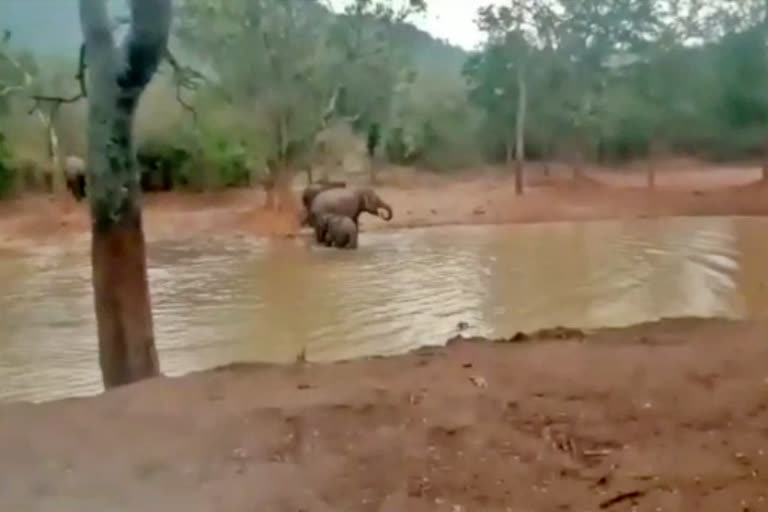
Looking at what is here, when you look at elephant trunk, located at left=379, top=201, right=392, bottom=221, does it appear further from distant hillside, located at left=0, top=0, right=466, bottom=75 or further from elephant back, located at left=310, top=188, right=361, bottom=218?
distant hillside, located at left=0, top=0, right=466, bottom=75

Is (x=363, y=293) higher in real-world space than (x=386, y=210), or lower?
lower

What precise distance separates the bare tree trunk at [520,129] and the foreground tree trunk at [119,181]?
7.84 meters

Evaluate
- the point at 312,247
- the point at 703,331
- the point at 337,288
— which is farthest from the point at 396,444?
the point at 312,247

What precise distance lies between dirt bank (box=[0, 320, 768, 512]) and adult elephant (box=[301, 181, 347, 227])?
665 centimetres

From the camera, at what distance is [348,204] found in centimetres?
901

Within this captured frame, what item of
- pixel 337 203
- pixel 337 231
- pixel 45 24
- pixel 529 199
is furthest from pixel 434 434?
pixel 529 199

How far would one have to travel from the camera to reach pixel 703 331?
314cm

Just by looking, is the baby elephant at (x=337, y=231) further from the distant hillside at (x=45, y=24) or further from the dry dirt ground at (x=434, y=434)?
the dry dirt ground at (x=434, y=434)

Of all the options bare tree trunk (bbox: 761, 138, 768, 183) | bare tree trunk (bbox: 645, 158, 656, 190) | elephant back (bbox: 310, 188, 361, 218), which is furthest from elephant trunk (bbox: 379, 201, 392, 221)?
bare tree trunk (bbox: 761, 138, 768, 183)

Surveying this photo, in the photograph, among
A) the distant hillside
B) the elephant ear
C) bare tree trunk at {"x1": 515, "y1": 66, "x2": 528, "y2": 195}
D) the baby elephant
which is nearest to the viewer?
the distant hillside

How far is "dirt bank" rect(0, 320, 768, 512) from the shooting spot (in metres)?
1.79

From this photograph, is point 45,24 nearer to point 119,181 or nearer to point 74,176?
point 119,181

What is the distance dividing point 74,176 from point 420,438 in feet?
21.3

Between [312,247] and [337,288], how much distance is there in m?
2.44
